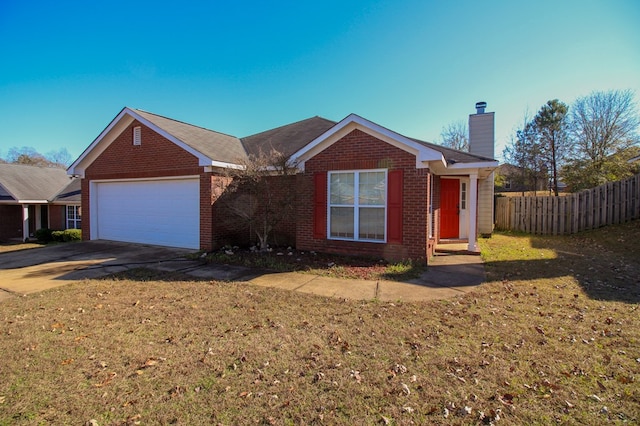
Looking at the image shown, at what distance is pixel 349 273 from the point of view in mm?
7551

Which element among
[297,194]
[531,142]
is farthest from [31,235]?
[531,142]

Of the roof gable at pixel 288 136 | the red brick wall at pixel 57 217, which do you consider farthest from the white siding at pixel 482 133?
the red brick wall at pixel 57 217

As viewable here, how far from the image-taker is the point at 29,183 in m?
23.3

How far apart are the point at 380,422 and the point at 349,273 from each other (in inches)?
195

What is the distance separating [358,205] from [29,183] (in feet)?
86.3

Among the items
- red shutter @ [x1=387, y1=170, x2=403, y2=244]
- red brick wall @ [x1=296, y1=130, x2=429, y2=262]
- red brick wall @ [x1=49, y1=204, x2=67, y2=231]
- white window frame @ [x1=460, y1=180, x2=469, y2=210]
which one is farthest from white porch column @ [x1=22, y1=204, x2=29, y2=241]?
white window frame @ [x1=460, y1=180, x2=469, y2=210]

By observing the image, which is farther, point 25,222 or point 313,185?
point 25,222

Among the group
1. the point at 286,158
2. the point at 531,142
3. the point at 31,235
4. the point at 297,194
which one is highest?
the point at 531,142

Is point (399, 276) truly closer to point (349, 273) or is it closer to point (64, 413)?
point (349, 273)

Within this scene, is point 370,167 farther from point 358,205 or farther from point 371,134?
point 358,205

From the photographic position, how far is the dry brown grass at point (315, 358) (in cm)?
275

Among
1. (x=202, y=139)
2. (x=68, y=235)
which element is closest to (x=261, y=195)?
(x=202, y=139)

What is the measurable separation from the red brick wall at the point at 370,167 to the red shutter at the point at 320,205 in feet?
0.38

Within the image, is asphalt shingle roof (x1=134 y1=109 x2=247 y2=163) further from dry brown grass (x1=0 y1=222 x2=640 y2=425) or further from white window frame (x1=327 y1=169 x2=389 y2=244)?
dry brown grass (x1=0 y1=222 x2=640 y2=425)
